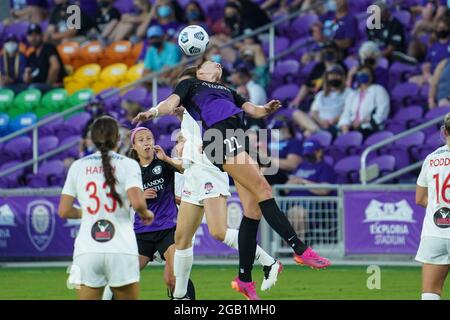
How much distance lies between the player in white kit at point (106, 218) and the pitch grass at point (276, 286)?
4306 mm

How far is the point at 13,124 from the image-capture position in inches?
931

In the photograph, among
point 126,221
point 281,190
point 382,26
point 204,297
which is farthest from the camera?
point 382,26

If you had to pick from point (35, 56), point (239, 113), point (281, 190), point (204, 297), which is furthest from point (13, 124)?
point (239, 113)

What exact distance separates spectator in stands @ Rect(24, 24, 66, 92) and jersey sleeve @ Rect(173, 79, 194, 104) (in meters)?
13.3

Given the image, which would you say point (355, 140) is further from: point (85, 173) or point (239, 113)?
point (85, 173)

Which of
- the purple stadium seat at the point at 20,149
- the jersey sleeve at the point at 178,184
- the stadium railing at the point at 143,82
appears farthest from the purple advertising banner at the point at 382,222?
the purple stadium seat at the point at 20,149

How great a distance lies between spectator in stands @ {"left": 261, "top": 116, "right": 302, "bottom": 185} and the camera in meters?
19.2

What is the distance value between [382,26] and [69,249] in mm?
6781

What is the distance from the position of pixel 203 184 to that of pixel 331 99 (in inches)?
366

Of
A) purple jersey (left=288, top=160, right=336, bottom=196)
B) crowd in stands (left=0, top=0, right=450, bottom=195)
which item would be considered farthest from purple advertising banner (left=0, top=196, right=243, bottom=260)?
purple jersey (left=288, top=160, right=336, bottom=196)

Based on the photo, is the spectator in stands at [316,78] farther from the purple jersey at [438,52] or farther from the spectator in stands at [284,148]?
the purple jersey at [438,52]

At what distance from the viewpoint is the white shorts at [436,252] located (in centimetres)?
984

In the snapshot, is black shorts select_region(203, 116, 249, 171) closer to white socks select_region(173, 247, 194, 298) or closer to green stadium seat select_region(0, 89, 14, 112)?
white socks select_region(173, 247, 194, 298)

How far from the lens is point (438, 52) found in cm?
1992
